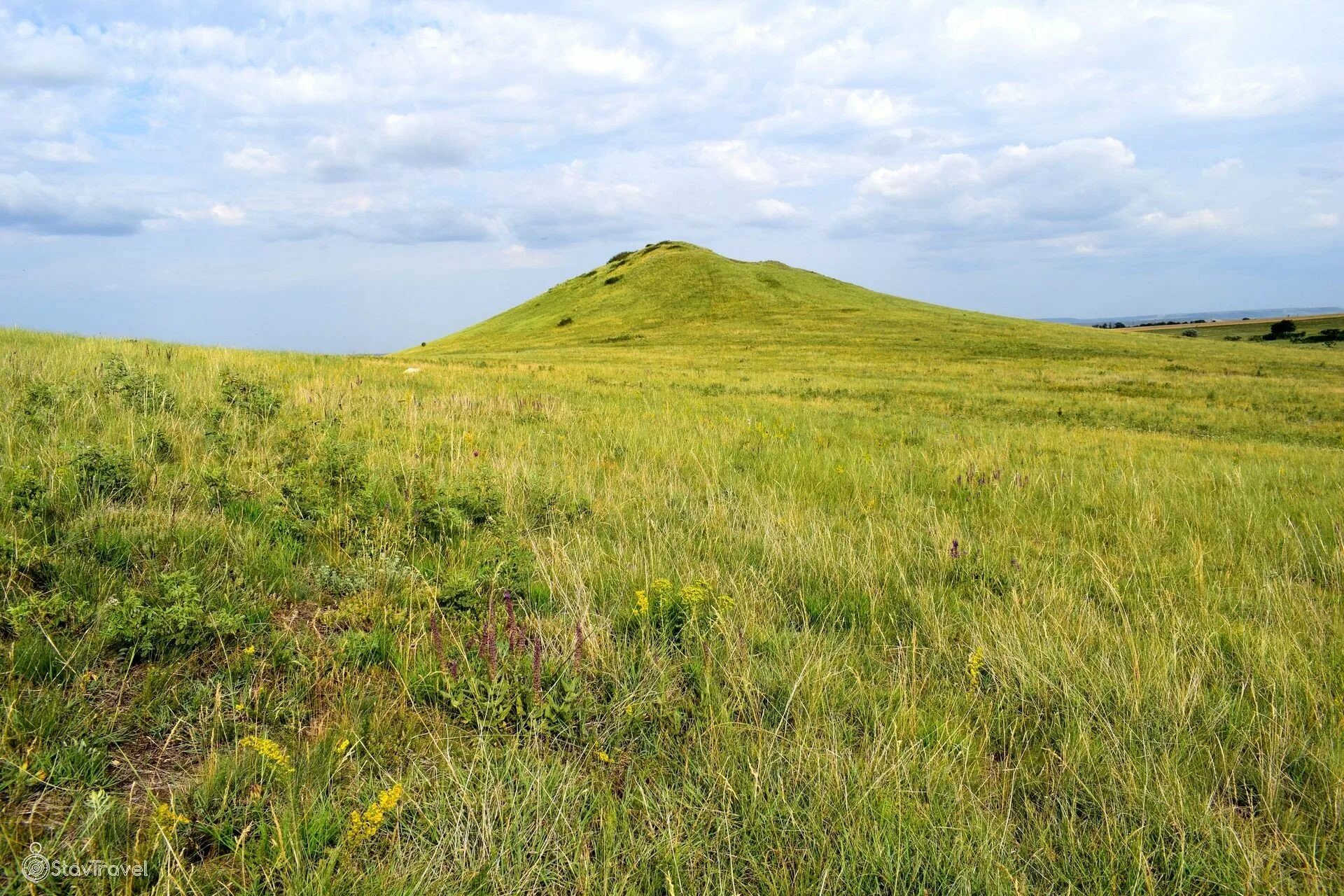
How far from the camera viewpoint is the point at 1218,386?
25172 millimetres

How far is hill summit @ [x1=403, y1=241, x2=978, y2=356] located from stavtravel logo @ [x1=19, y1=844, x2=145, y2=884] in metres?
44.1

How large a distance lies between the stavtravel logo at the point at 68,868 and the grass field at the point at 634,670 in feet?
0.13

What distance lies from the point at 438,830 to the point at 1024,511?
5994 millimetres

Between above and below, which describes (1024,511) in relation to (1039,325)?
below

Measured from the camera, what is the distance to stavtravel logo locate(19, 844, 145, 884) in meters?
1.80

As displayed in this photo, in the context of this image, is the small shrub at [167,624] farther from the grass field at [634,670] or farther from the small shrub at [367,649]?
the small shrub at [367,649]

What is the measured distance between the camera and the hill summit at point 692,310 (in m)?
53.5

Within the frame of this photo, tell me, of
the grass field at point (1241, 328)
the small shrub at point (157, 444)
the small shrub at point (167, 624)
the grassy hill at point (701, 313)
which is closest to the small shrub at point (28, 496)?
the small shrub at point (167, 624)

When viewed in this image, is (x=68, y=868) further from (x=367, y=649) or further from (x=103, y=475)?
(x=103, y=475)

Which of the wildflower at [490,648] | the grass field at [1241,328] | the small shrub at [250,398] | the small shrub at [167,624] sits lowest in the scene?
the wildflower at [490,648]

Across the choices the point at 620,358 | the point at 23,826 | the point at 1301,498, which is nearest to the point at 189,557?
the point at 23,826

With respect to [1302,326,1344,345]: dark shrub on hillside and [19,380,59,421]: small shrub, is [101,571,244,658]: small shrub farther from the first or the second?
[1302,326,1344,345]: dark shrub on hillside

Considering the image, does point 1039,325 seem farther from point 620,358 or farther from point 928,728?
point 928,728

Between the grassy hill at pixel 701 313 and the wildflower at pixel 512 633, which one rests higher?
the grassy hill at pixel 701 313
